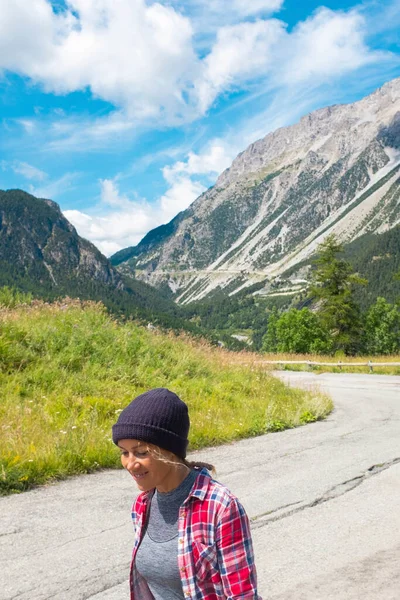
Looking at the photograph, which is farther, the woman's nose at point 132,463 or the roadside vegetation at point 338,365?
the roadside vegetation at point 338,365

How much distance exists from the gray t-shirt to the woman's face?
0.07m

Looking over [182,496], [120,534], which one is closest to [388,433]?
[120,534]

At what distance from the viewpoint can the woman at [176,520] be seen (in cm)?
197

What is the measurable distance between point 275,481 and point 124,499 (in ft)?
6.24

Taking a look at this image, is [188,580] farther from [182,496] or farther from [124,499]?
[124,499]

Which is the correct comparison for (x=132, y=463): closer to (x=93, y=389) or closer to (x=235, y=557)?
(x=235, y=557)

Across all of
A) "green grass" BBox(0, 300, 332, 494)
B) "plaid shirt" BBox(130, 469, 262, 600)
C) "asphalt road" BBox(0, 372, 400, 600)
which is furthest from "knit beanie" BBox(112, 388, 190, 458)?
"green grass" BBox(0, 300, 332, 494)

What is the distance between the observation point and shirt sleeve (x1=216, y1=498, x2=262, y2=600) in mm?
1952

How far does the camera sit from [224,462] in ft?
23.3

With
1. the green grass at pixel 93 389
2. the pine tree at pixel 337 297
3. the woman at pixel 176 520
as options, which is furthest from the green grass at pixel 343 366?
the woman at pixel 176 520

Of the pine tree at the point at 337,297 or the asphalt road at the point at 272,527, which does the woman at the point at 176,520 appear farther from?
the pine tree at the point at 337,297

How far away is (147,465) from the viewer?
6.95 feet

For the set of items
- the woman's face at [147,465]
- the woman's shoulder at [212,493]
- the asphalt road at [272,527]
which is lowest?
the asphalt road at [272,527]

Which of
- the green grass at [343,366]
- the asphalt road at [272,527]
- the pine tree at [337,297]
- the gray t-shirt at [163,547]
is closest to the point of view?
the gray t-shirt at [163,547]
